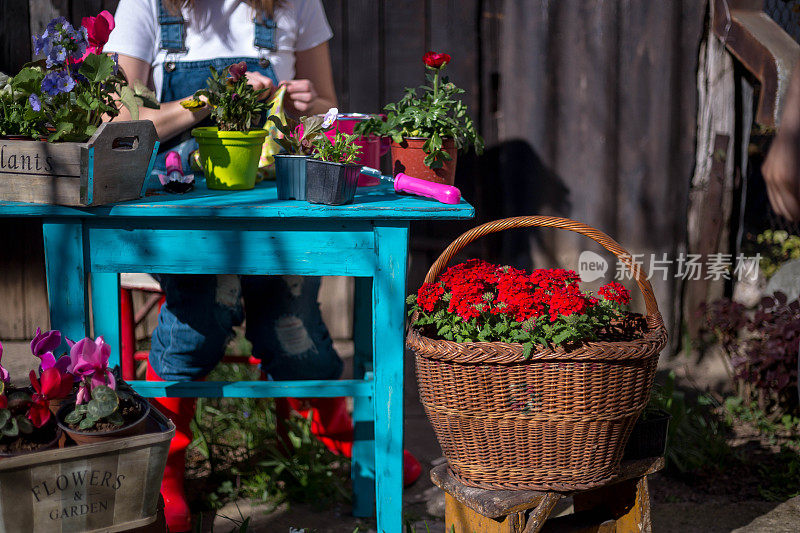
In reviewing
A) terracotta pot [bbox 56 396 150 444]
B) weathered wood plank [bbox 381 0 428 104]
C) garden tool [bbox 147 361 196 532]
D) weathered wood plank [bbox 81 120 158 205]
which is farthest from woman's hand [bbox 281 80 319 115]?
weathered wood plank [bbox 381 0 428 104]

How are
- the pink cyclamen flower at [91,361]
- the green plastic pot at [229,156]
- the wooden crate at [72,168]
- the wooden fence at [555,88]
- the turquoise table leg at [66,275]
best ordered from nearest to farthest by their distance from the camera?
the pink cyclamen flower at [91,361] < the wooden crate at [72,168] < the turquoise table leg at [66,275] < the green plastic pot at [229,156] < the wooden fence at [555,88]

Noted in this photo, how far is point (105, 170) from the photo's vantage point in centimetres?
214

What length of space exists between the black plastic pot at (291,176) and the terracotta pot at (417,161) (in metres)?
0.34

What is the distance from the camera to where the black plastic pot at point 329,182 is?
85.9 inches

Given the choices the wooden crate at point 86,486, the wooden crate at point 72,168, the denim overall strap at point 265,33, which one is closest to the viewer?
the wooden crate at point 86,486

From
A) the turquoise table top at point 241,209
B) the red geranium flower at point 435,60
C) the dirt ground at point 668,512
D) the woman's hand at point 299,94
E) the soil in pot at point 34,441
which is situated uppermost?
the red geranium flower at point 435,60

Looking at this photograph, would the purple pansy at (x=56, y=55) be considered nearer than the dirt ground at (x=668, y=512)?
Yes

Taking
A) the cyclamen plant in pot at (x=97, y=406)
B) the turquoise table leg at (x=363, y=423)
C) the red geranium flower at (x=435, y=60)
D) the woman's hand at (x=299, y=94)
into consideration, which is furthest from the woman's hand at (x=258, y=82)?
the cyclamen plant in pot at (x=97, y=406)

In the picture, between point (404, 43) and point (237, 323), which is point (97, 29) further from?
point (404, 43)

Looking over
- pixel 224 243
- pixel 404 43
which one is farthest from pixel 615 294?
pixel 404 43

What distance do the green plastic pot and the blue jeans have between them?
0.39 m

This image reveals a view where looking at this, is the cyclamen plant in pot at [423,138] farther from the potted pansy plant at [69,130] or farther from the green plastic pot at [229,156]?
the potted pansy plant at [69,130]

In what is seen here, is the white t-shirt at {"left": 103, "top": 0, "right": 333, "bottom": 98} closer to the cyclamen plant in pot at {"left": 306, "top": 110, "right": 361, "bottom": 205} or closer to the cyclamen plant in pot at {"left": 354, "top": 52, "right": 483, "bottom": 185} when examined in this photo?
the cyclamen plant in pot at {"left": 354, "top": 52, "right": 483, "bottom": 185}

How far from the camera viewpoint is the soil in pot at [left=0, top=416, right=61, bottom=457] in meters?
1.78
